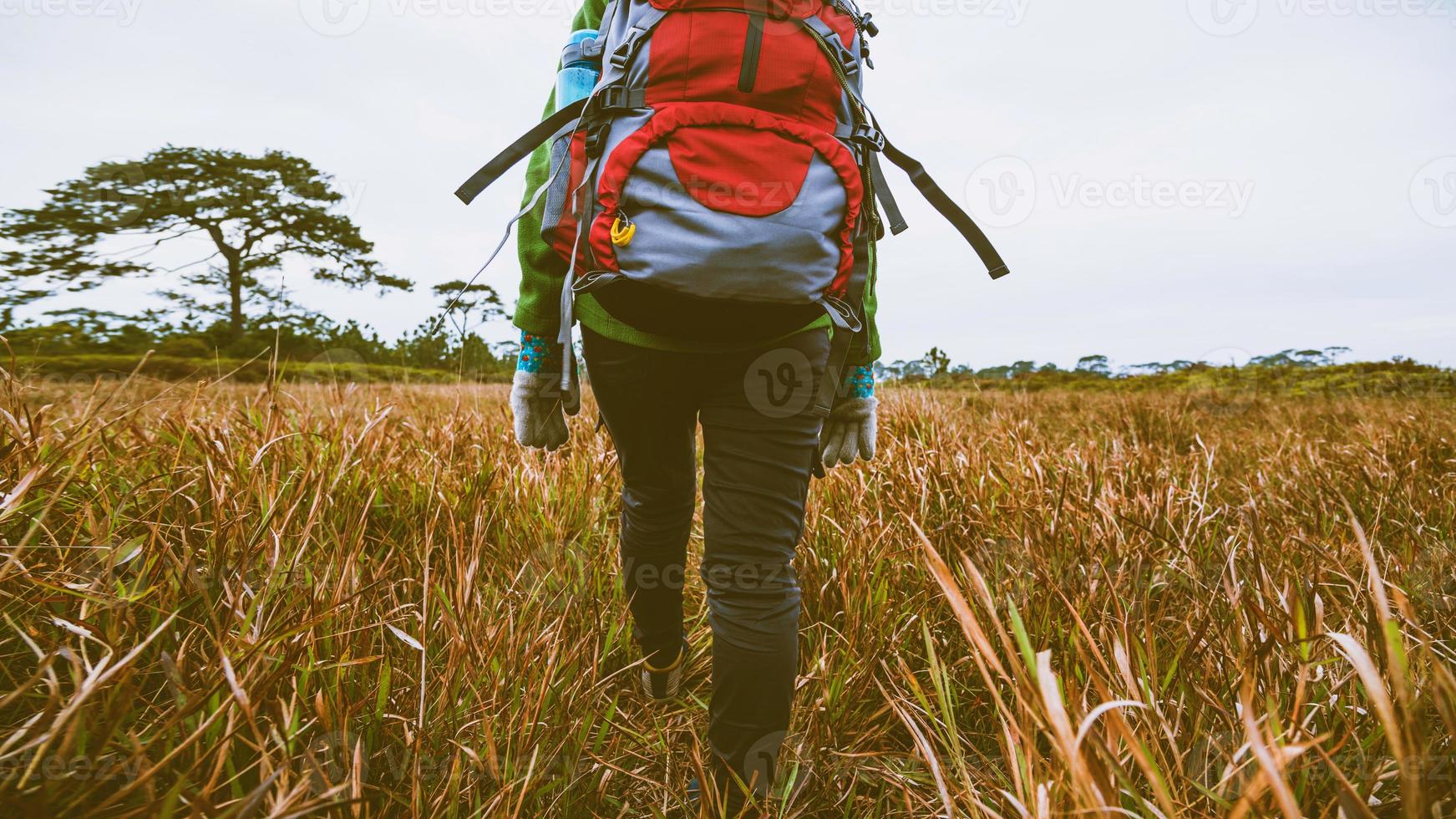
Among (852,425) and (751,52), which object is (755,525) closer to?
(852,425)

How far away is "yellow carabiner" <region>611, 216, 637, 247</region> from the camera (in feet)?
3.60

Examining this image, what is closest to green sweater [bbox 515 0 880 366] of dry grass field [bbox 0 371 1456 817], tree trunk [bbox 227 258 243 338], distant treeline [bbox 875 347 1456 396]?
dry grass field [bbox 0 371 1456 817]

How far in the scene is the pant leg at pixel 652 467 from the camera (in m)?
1.26

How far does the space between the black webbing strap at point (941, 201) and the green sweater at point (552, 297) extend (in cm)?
24

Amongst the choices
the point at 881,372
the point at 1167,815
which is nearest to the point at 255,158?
the point at 881,372

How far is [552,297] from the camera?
1400 millimetres

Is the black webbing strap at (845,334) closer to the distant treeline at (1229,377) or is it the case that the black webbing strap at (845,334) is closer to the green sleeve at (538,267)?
the green sleeve at (538,267)

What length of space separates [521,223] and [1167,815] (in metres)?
1.51

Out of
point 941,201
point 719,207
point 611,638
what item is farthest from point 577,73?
point 611,638

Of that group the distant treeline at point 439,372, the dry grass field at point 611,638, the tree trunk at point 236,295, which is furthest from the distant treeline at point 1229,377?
the tree trunk at point 236,295

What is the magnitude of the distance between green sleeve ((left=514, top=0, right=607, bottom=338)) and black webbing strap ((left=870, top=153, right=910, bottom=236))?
692 mm

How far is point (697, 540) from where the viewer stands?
2.71 meters

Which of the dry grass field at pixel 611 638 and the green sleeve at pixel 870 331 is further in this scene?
the green sleeve at pixel 870 331

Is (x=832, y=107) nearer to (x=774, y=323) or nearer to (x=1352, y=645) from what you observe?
(x=774, y=323)
